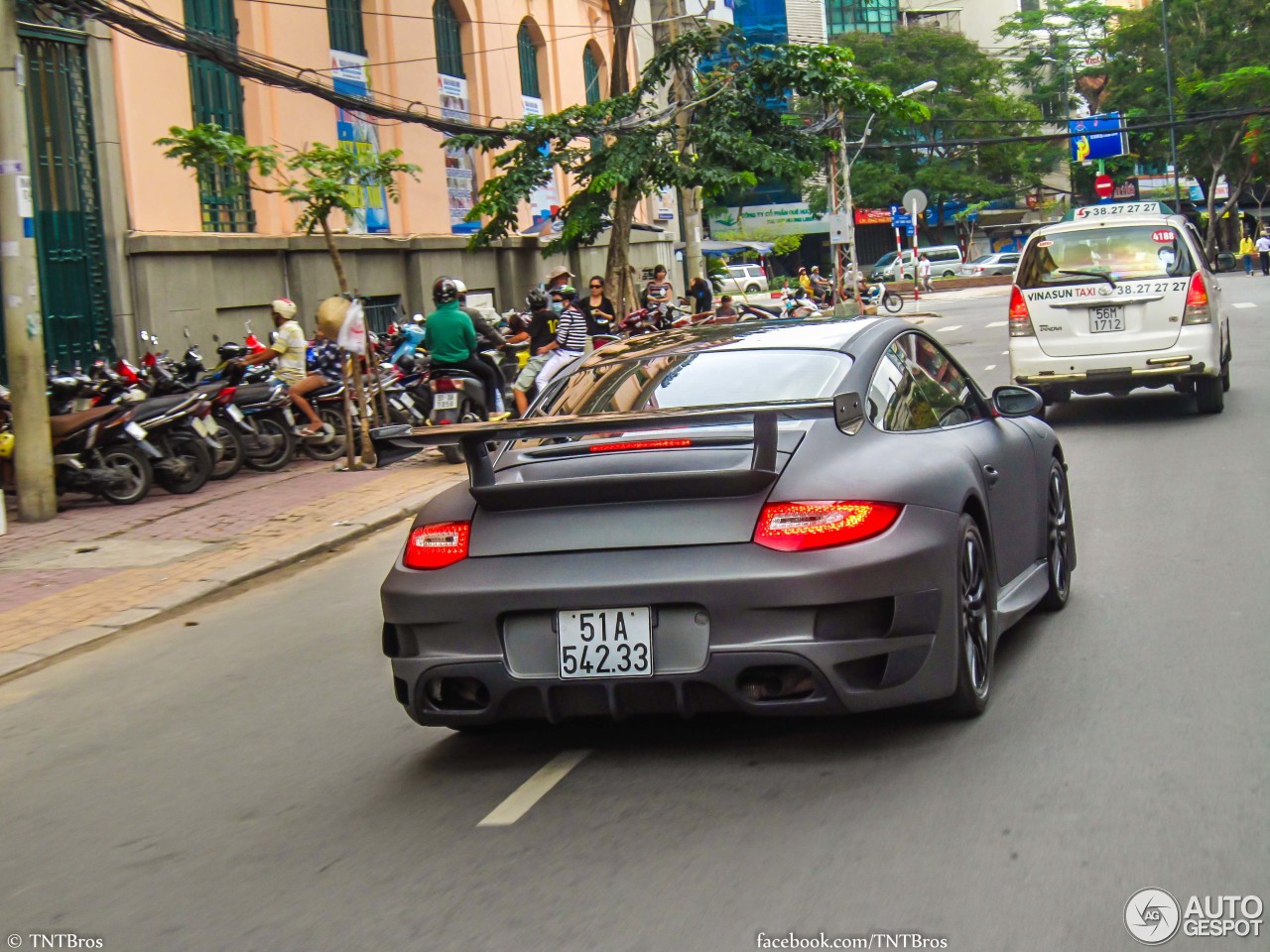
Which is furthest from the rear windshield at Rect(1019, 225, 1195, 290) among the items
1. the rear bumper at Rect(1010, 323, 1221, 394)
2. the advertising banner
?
the advertising banner

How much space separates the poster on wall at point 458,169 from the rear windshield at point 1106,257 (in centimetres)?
1533

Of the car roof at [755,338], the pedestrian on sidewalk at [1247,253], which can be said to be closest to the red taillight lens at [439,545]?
the car roof at [755,338]

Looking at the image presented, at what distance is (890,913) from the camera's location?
12.2ft

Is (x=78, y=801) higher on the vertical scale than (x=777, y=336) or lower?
lower

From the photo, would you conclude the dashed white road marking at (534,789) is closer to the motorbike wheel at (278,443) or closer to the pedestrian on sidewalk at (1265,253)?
the motorbike wheel at (278,443)

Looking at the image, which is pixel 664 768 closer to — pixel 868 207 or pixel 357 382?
pixel 357 382

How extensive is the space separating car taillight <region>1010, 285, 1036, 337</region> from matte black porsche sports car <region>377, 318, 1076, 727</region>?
363 inches

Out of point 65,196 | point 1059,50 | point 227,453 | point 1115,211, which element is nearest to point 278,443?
point 227,453

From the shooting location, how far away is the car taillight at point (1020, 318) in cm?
1438

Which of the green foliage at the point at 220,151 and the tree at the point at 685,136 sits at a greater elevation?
the tree at the point at 685,136

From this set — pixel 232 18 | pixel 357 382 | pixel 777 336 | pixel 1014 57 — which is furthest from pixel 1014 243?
pixel 777 336

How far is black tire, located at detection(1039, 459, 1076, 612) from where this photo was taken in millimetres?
6844

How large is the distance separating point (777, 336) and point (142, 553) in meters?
6.67
